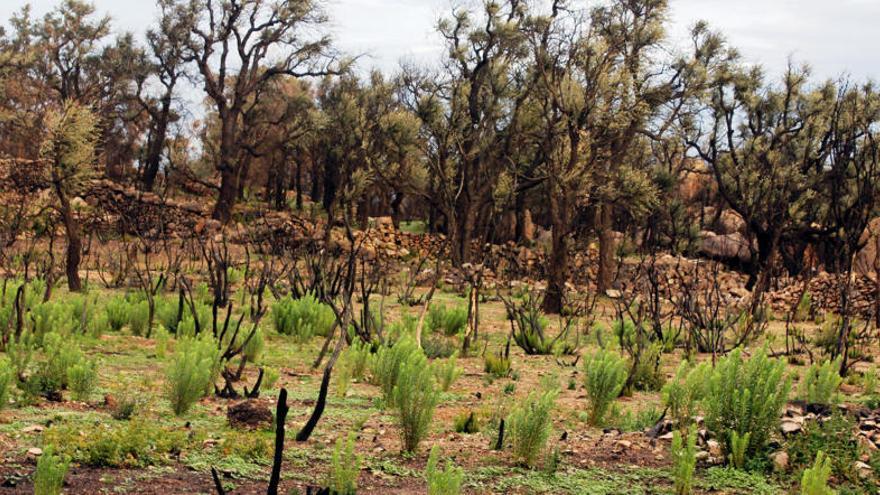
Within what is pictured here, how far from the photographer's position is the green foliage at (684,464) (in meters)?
5.38

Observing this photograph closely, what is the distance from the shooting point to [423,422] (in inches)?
244

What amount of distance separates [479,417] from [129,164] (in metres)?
43.6

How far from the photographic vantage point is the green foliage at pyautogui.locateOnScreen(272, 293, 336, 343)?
497 inches

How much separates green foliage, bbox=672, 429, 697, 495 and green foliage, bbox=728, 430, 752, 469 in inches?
21.1

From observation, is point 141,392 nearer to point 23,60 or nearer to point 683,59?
point 683,59

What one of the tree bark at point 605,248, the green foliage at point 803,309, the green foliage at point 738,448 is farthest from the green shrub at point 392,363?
the tree bark at point 605,248

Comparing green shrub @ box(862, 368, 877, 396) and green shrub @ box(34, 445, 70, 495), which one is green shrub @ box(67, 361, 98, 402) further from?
green shrub @ box(862, 368, 877, 396)

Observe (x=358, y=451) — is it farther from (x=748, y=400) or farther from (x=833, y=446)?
(x=833, y=446)

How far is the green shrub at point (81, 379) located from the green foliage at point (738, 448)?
15.9 feet

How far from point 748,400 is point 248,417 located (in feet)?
11.9

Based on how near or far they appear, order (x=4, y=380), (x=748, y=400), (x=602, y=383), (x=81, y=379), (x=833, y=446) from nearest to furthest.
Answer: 1. (x=4, y=380)
2. (x=833, y=446)
3. (x=748, y=400)
4. (x=81, y=379)
5. (x=602, y=383)

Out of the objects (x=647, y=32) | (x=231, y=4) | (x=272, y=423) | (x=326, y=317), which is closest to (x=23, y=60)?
(x=231, y=4)

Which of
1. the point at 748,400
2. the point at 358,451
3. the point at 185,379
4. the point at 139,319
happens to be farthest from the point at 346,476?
the point at 139,319

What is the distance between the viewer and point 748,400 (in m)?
6.39
